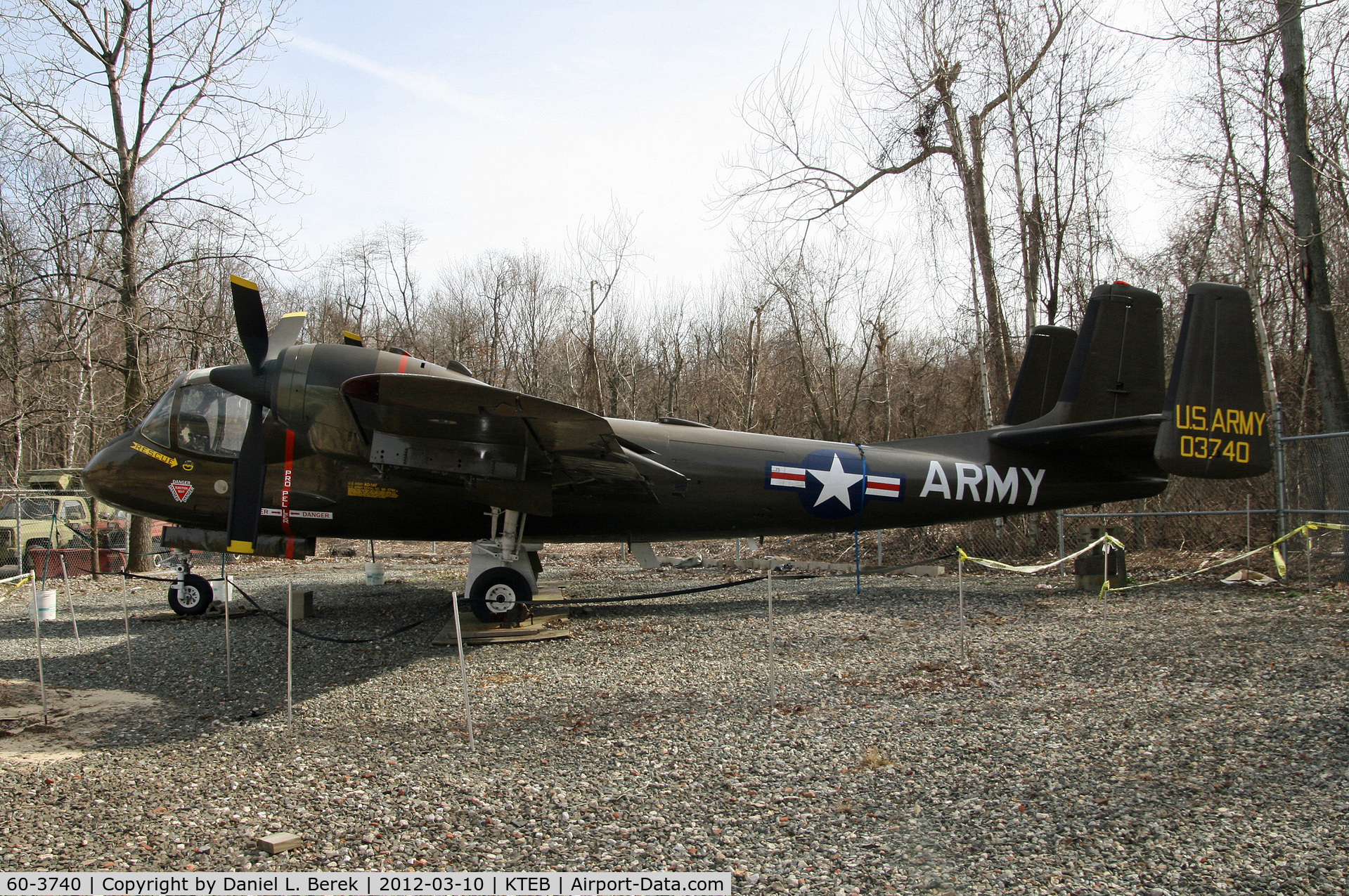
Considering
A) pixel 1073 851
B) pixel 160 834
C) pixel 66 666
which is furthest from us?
pixel 66 666

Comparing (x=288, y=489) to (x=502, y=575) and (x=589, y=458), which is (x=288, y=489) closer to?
(x=502, y=575)

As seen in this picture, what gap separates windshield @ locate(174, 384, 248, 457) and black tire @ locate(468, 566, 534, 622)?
3.67 meters

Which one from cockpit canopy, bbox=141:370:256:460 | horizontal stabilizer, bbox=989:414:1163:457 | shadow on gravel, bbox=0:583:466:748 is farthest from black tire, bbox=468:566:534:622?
horizontal stabilizer, bbox=989:414:1163:457

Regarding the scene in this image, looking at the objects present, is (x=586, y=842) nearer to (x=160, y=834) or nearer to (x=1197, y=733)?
(x=160, y=834)

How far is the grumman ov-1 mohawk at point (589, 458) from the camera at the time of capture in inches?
328

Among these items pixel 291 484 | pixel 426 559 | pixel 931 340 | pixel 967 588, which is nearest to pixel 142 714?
pixel 291 484

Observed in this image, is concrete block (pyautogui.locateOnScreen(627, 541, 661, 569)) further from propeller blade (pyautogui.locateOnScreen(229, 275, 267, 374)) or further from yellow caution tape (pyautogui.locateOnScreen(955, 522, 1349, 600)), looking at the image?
propeller blade (pyautogui.locateOnScreen(229, 275, 267, 374))

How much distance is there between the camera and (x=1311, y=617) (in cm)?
812

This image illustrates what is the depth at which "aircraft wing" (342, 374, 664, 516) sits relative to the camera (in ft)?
23.2

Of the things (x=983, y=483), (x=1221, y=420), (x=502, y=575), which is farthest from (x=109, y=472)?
(x=1221, y=420)

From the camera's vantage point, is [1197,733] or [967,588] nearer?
[1197,733]

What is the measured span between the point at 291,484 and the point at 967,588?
379 inches

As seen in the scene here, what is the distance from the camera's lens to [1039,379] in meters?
11.8
